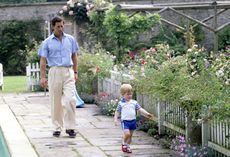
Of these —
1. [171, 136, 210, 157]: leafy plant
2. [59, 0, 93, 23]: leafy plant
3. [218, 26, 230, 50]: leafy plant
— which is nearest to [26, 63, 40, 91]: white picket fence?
[59, 0, 93, 23]: leafy plant

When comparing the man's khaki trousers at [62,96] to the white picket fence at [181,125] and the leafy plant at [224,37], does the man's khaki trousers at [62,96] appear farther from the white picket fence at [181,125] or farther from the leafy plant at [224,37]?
the leafy plant at [224,37]

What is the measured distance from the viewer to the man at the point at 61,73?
27.5 feet

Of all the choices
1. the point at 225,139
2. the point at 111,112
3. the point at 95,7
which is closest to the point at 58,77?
the point at 111,112

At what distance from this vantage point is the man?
838 cm

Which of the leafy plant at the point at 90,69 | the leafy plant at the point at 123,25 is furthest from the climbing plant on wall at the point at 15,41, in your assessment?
the leafy plant at the point at 90,69

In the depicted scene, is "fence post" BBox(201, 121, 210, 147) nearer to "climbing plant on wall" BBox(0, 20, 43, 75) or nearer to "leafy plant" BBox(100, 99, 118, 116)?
"leafy plant" BBox(100, 99, 118, 116)

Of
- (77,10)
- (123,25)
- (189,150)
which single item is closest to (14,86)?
(77,10)

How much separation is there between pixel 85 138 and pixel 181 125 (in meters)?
1.40

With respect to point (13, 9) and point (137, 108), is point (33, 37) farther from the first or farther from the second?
point (137, 108)

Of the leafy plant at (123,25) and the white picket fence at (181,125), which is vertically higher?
the leafy plant at (123,25)


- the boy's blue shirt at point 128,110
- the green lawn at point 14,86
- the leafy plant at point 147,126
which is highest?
the boy's blue shirt at point 128,110

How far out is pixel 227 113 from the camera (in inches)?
219

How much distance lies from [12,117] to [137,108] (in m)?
3.99

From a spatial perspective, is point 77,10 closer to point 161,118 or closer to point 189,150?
point 161,118
